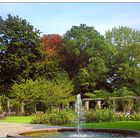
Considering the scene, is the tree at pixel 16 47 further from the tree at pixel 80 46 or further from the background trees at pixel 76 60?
the tree at pixel 80 46

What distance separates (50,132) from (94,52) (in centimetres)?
1325

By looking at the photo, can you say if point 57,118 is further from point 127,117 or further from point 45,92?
point 45,92

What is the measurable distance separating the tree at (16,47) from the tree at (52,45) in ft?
3.03

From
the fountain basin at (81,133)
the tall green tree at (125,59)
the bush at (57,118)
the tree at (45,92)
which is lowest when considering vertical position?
the fountain basin at (81,133)

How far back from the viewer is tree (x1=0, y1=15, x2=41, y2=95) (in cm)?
2486

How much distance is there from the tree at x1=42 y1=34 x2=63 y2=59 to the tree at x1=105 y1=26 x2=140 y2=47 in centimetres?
312

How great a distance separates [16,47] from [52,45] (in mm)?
3089

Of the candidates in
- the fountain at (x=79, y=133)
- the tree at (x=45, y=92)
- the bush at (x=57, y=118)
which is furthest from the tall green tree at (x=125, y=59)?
the fountain at (x=79, y=133)

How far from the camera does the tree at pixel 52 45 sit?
86.9ft

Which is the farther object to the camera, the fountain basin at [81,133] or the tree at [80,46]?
the tree at [80,46]

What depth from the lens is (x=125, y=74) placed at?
79.7ft

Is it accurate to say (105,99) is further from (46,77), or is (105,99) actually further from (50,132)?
(50,132)

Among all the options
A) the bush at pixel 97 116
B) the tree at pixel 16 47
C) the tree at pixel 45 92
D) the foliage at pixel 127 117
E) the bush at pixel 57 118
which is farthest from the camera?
the tree at pixel 16 47

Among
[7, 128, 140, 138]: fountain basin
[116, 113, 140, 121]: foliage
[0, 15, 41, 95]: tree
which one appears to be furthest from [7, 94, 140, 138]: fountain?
[0, 15, 41, 95]: tree
